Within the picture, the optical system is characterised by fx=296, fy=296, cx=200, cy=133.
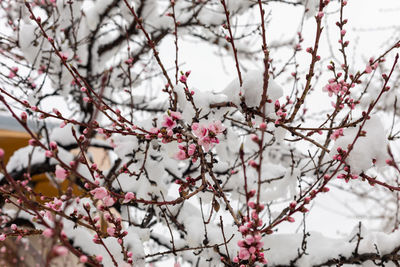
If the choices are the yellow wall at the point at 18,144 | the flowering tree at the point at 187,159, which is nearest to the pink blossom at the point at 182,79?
the flowering tree at the point at 187,159

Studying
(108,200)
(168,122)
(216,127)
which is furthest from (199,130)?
(108,200)

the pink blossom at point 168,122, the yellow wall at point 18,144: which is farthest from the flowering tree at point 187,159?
the yellow wall at point 18,144

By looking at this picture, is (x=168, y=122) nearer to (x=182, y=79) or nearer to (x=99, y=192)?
(x=182, y=79)

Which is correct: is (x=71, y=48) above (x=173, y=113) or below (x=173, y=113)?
above

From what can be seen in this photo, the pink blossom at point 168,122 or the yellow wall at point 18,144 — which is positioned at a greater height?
the yellow wall at point 18,144

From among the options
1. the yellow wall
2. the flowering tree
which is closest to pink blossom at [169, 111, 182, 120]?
the flowering tree

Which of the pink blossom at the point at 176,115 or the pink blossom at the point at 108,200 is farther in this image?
the pink blossom at the point at 176,115

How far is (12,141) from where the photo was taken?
7.21 meters

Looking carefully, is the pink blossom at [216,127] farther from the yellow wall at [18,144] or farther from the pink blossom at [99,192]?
the yellow wall at [18,144]

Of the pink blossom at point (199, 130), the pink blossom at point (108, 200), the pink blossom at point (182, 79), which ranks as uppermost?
the pink blossom at point (182, 79)

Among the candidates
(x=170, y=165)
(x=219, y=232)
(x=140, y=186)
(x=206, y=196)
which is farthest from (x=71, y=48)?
(x=219, y=232)

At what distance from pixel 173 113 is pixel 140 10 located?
3359 millimetres

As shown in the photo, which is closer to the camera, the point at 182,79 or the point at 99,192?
the point at 99,192

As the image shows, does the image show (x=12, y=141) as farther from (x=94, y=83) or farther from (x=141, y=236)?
(x=141, y=236)
